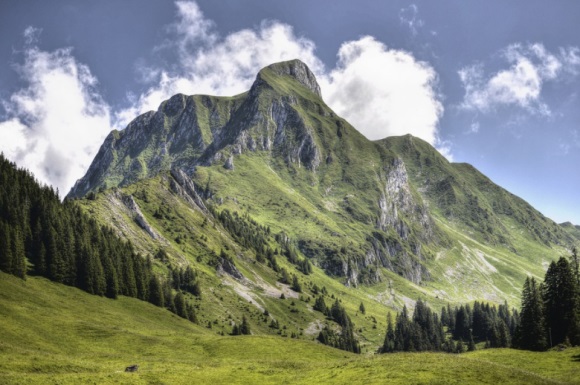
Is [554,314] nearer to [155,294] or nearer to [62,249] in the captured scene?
[155,294]

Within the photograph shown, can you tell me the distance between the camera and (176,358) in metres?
79.0

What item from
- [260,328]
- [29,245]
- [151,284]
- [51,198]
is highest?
[51,198]

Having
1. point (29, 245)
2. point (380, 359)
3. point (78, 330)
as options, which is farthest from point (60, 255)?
point (380, 359)

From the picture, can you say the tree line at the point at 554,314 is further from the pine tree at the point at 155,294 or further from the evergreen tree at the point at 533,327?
the pine tree at the point at 155,294

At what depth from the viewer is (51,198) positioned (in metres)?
158

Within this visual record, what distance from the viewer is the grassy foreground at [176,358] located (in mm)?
47844

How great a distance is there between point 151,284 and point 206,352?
71.8 m

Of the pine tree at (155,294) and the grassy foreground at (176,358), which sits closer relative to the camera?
the grassy foreground at (176,358)

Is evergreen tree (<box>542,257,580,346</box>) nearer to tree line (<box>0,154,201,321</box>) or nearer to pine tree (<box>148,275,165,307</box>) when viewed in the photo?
tree line (<box>0,154,201,321</box>)

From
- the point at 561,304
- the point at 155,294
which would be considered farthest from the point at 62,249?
the point at 561,304

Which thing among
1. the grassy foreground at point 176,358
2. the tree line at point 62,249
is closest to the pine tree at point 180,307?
the tree line at point 62,249

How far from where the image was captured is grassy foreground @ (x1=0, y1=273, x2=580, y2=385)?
157ft

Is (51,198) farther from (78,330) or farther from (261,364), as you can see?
(261,364)

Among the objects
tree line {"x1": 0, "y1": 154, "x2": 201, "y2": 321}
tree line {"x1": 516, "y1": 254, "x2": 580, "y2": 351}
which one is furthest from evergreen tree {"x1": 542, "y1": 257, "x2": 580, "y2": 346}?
tree line {"x1": 0, "y1": 154, "x2": 201, "y2": 321}
